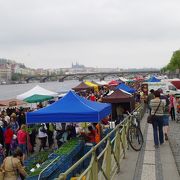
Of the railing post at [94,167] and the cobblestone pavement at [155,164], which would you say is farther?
the cobblestone pavement at [155,164]

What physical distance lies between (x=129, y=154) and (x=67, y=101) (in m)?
2.52

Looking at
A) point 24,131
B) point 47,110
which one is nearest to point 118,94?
point 24,131

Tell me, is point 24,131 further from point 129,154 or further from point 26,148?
point 129,154

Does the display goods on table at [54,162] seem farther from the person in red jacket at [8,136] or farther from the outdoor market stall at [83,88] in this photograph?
the outdoor market stall at [83,88]

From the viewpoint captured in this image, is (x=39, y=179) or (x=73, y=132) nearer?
(x=39, y=179)

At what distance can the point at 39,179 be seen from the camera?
25.1 ft

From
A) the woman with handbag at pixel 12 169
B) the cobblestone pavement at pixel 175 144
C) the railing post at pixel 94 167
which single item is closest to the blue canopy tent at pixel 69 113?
the cobblestone pavement at pixel 175 144

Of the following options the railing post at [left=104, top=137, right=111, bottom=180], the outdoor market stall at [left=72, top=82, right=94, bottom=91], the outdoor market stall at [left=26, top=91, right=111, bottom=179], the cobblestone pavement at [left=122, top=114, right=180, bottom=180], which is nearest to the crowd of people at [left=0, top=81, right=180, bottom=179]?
the cobblestone pavement at [left=122, top=114, right=180, bottom=180]

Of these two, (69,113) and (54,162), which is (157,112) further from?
(54,162)

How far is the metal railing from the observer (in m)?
5.28

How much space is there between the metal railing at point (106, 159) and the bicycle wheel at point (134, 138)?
1.57ft

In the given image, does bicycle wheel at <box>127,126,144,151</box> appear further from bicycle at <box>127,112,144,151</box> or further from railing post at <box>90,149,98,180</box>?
railing post at <box>90,149,98,180</box>

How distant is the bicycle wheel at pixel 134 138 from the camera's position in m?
10.8

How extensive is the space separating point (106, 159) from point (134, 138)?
4318 mm
